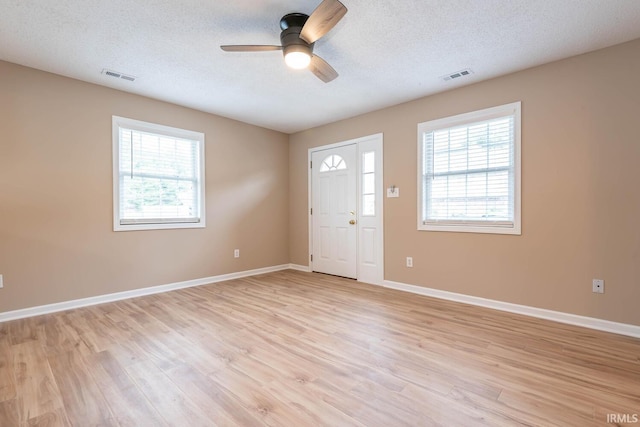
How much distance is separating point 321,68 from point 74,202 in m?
3.21

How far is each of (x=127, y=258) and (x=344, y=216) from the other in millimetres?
3191

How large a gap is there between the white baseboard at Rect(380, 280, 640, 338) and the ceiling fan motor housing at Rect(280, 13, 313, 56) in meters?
3.20

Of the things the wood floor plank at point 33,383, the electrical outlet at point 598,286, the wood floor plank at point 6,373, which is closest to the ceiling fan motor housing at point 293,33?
the wood floor plank at point 33,383

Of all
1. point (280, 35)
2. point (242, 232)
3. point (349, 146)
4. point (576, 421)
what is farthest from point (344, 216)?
point (576, 421)

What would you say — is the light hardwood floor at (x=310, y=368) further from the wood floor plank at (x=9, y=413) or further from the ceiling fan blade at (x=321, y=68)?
the ceiling fan blade at (x=321, y=68)

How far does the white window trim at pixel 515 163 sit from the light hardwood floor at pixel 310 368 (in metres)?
0.94

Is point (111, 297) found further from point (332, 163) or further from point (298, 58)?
point (332, 163)

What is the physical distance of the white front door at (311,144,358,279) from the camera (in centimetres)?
484

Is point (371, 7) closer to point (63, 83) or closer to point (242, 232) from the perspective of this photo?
point (63, 83)

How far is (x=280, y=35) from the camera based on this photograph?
2525 mm

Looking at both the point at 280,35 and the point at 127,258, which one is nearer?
the point at 280,35

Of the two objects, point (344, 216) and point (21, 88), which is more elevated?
point (21, 88)

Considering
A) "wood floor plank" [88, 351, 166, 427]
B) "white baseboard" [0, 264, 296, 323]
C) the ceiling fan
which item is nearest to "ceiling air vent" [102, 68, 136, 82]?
the ceiling fan

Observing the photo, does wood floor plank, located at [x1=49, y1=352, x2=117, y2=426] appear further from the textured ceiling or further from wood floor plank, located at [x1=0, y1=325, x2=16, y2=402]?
the textured ceiling
